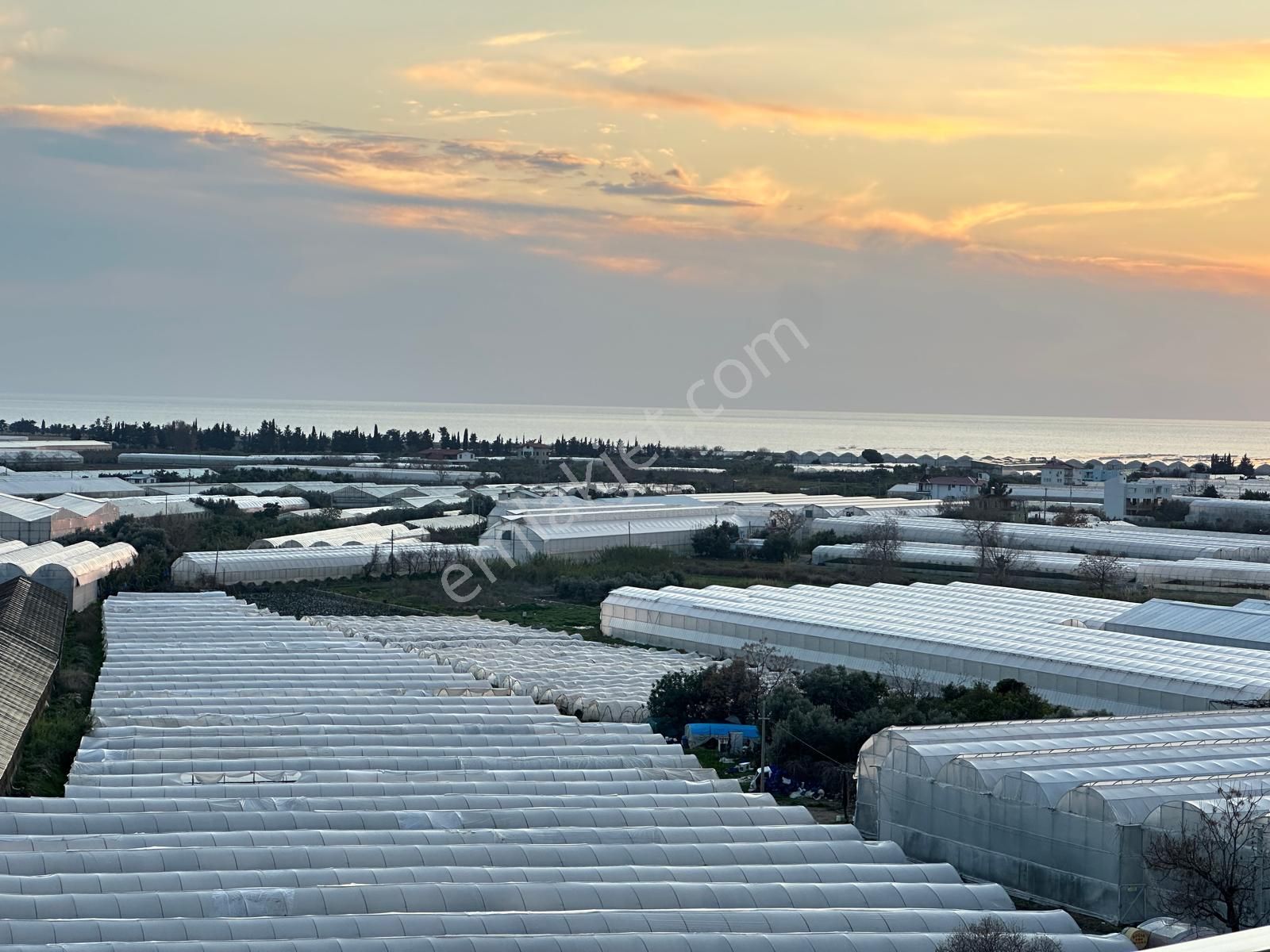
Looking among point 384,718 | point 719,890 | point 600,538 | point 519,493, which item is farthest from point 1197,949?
point 519,493

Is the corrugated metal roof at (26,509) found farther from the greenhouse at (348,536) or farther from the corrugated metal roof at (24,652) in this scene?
the corrugated metal roof at (24,652)

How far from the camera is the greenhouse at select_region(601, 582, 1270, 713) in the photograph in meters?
24.3

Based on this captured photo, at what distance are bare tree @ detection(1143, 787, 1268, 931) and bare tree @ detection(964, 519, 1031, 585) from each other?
93.0 feet

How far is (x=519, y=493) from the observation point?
211ft

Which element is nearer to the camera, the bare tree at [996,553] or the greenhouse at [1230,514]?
the bare tree at [996,553]

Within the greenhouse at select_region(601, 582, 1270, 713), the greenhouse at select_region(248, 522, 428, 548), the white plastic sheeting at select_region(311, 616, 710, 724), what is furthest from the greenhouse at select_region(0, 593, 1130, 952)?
the greenhouse at select_region(248, 522, 428, 548)

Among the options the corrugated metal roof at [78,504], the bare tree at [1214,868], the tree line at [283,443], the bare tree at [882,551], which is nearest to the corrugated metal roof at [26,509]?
the corrugated metal roof at [78,504]

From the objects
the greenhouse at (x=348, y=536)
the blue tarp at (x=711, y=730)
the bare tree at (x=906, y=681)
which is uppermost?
the greenhouse at (x=348, y=536)

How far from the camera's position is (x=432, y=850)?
14406 millimetres

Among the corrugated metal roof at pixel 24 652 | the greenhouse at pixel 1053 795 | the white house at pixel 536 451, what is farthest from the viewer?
the white house at pixel 536 451

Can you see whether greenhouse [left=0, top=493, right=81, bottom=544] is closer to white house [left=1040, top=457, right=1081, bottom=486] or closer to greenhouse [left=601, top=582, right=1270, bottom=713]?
greenhouse [left=601, top=582, right=1270, bottom=713]

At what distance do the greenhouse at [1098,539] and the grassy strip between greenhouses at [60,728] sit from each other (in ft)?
95.1

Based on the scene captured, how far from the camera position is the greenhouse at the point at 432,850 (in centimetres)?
1227

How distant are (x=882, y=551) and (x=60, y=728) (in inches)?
1219
